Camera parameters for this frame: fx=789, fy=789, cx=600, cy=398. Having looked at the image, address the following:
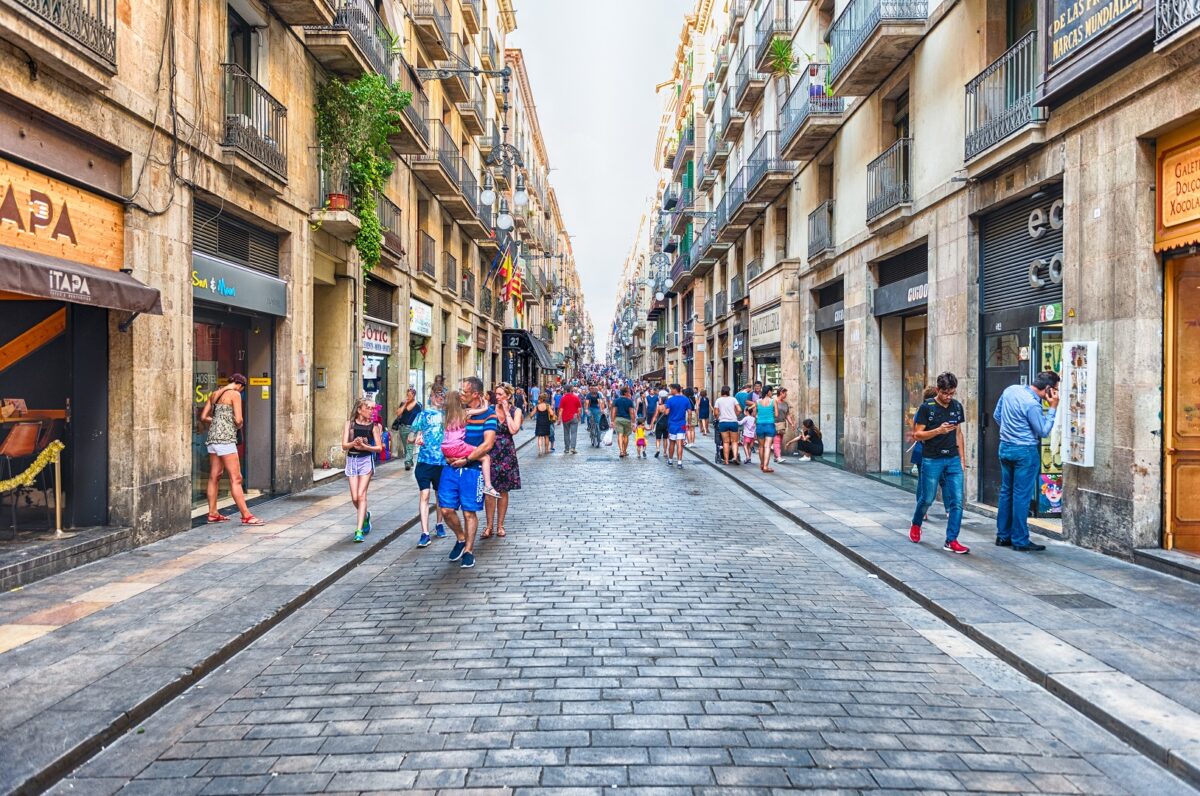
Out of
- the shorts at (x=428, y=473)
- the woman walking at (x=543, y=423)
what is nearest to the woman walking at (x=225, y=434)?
the shorts at (x=428, y=473)

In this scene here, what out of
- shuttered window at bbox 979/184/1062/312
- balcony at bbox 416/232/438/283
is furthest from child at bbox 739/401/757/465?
balcony at bbox 416/232/438/283

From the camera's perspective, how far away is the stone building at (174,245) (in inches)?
286

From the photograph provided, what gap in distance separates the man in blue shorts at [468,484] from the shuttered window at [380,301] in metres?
10.4

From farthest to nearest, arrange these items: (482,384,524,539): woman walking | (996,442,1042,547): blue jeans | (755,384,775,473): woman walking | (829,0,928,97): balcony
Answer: (755,384,775,473): woman walking, (829,0,928,97): balcony, (482,384,524,539): woman walking, (996,442,1042,547): blue jeans

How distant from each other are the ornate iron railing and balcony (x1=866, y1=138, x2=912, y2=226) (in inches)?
73.7

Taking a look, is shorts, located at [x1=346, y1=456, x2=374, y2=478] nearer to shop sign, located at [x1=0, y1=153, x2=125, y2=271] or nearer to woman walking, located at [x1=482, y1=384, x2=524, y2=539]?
woman walking, located at [x1=482, y1=384, x2=524, y2=539]

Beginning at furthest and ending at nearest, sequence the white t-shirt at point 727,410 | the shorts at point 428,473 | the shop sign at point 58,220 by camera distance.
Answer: the white t-shirt at point 727,410
the shorts at point 428,473
the shop sign at point 58,220

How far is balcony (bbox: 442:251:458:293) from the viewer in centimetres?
2427

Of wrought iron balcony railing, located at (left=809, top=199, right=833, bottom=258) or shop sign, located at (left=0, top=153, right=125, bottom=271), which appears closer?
shop sign, located at (left=0, top=153, right=125, bottom=271)

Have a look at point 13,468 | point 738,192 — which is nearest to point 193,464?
point 13,468

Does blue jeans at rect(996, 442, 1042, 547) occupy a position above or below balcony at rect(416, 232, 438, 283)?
below

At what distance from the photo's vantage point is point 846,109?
56.0 ft

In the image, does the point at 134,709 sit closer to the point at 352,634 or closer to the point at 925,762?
the point at 352,634

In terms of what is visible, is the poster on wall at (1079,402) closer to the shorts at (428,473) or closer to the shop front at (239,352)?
the shorts at (428,473)
